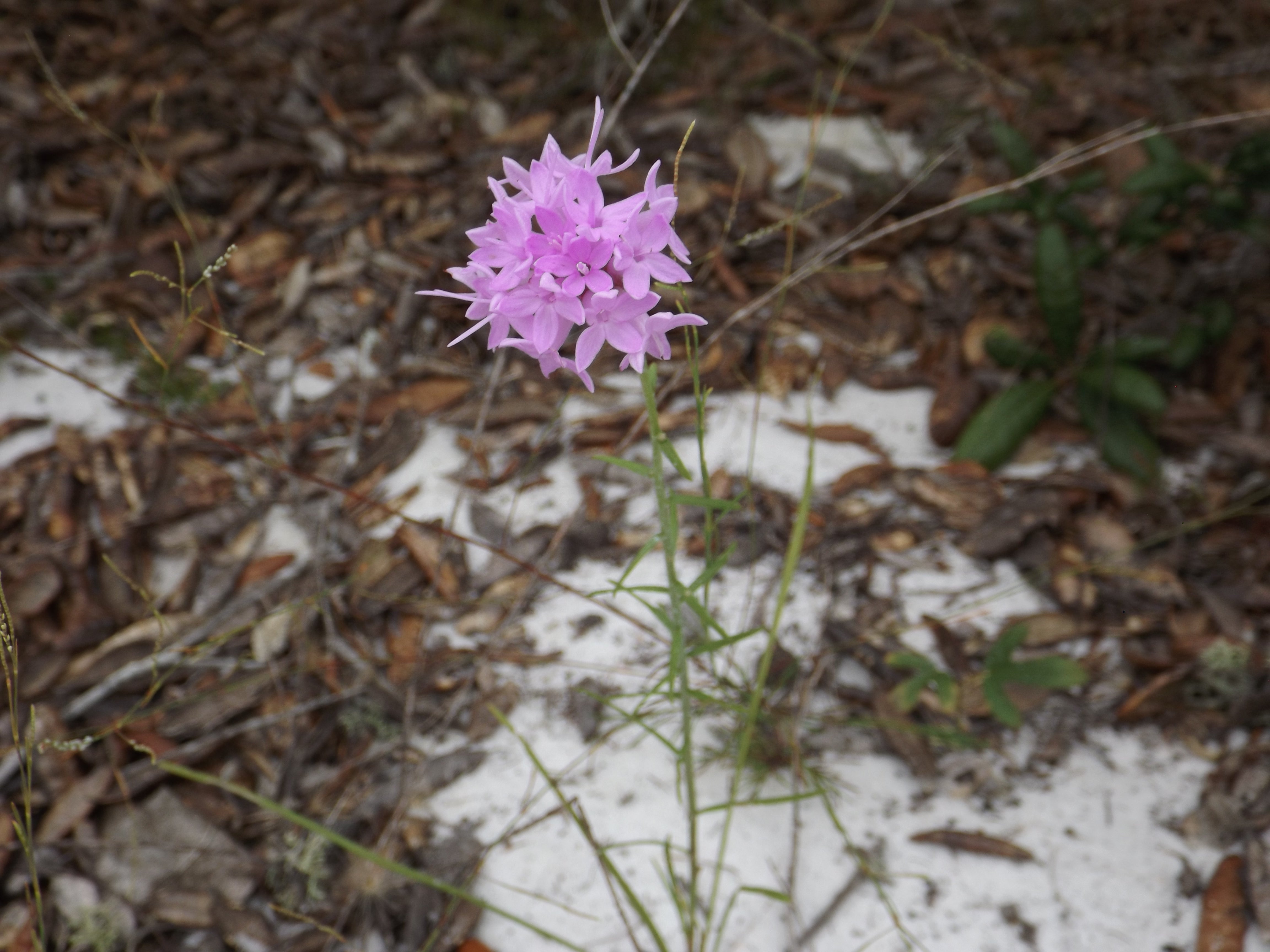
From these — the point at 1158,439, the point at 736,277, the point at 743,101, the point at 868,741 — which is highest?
the point at 743,101

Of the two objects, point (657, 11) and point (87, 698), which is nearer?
point (87, 698)

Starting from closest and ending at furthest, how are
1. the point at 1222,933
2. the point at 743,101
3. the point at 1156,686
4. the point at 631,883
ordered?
1. the point at 1222,933
2. the point at 631,883
3. the point at 1156,686
4. the point at 743,101

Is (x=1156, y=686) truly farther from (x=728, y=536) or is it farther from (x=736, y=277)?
(x=736, y=277)

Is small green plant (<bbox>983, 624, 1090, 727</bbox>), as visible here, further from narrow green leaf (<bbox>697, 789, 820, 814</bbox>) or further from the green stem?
the green stem

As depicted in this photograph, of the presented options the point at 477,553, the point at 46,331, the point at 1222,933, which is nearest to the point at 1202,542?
the point at 1222,933

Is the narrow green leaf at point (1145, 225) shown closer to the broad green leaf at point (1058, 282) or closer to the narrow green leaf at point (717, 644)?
the broad green leaf at point (1058, 282)

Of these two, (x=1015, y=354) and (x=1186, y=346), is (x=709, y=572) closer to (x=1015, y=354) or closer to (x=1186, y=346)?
(x=1015, y=354)
